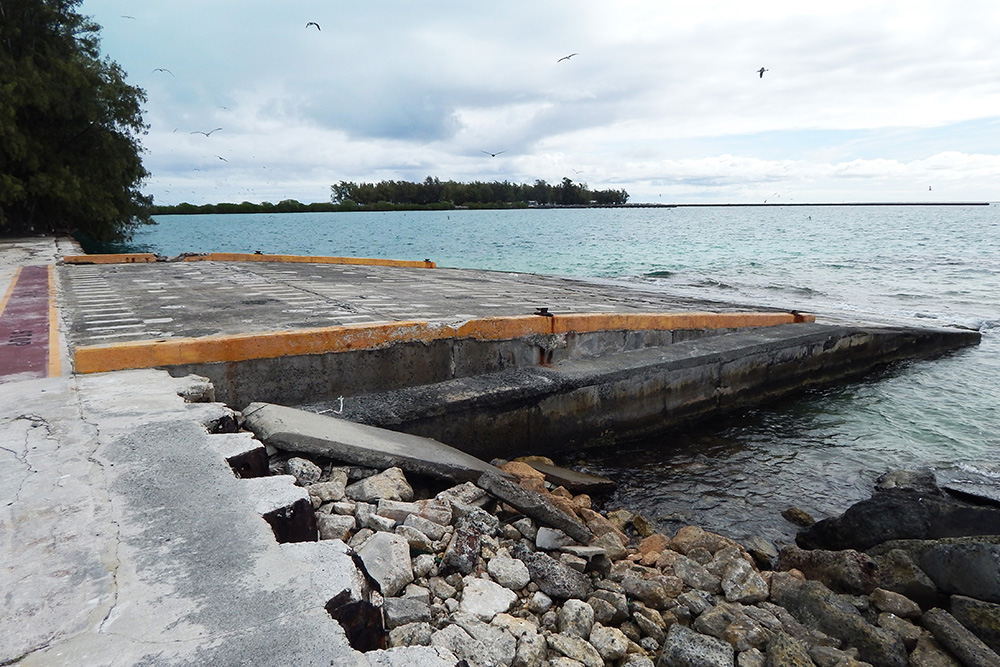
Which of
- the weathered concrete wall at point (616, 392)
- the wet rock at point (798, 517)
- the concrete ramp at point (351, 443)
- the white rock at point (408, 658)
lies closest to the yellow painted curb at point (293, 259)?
the weathered concrete wall at point (616, 392)

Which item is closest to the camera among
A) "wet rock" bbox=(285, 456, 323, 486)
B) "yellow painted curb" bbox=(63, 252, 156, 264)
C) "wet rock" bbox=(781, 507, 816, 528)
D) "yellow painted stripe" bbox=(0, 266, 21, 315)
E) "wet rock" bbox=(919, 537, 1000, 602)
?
"wet rock" bbox=(285, 456, 323, 486)

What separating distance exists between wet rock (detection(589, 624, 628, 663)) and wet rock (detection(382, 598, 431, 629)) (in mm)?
913

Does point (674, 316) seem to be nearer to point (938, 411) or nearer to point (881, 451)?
point (881, 451)

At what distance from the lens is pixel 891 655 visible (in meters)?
3.36

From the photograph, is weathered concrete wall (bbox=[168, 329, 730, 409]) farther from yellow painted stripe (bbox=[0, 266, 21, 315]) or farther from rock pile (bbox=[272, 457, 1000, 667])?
yellow painted stripe (bbox=[0, 266, 21, 315])

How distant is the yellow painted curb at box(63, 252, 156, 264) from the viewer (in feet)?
46.8

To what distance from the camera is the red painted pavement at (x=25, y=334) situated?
462cm

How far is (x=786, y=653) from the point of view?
3146 mm

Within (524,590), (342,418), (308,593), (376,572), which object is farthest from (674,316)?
(308,593)

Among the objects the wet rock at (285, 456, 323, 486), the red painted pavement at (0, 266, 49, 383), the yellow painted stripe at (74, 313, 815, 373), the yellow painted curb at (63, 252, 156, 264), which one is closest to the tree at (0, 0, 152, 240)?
the yellow painted curb at (63, 252, 156, 264)

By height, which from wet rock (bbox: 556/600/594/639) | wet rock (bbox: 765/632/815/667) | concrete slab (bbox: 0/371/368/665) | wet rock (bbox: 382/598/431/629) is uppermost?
concrete slab (bbox: 0/371/368/665)

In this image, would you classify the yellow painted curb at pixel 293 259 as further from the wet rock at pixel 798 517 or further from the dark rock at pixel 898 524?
the dark rock at pixel 898 524

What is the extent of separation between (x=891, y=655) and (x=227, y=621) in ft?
11.3

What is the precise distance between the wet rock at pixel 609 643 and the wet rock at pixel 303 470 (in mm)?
1869
